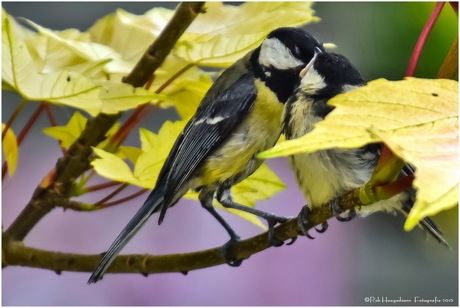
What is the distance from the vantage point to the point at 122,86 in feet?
0.93

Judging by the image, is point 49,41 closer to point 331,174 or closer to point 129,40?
point 129,40

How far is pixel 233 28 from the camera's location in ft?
1.12

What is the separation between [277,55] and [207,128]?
0.06 metres

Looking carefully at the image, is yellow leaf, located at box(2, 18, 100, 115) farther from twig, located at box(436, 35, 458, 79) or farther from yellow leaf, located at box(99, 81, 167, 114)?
twig, located at box(436, 35, 458, 79)

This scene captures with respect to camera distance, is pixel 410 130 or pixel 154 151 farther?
pixel 154 151

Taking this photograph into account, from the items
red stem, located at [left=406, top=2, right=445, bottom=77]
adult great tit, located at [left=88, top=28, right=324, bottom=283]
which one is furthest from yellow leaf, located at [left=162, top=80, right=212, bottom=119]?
red stem, located at [left=406, top=2, right=445, bottom=77]

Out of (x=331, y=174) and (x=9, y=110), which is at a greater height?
(x=331, y=174)

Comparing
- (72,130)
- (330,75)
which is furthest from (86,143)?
(330,75)

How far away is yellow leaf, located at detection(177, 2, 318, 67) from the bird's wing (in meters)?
0.04

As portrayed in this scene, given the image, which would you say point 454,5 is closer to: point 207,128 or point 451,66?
point 451,66

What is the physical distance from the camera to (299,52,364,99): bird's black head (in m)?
0.28

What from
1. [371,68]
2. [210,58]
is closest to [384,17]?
[371,68]

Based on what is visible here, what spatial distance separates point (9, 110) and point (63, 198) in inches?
7.9

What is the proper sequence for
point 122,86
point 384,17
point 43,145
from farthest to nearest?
point 43,145, point 384,17, point 122,86
